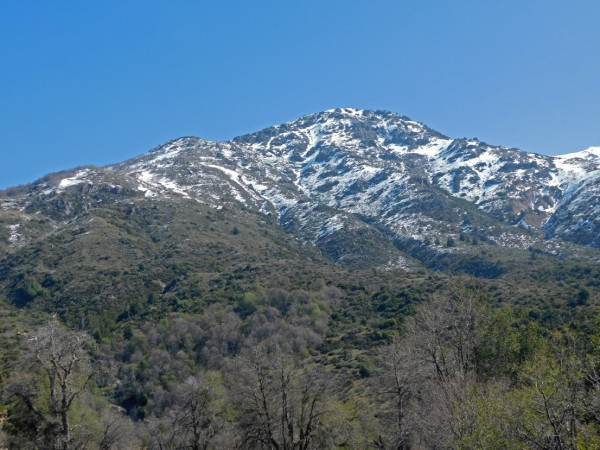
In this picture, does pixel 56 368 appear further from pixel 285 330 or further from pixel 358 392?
pixel 285 330

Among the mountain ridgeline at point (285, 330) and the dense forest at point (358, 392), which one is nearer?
the dense forest at point (358, 392)

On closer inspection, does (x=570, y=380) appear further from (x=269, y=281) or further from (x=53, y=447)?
(x=269, y=281)

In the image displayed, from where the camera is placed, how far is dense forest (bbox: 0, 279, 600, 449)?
1843 centimetres

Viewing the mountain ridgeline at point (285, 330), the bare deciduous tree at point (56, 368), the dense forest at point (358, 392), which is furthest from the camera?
the mountain ridgeline at point (285, 330)

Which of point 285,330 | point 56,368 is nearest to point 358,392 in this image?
point 285,330

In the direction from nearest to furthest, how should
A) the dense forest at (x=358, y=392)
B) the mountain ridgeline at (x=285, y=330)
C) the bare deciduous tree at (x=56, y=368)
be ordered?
the dense forest at (x=358, y=392) → the bare deciduous tree at (x=56, y=368) → the mountain ridgeline at (x=285, y=330)

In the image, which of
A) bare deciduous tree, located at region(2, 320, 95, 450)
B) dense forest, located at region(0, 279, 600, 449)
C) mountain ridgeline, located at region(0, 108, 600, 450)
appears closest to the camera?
dense forest, located at region(0, 279, 600, 449)

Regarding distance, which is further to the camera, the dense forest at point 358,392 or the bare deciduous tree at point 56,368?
the bare deciduous tree at point 56,368

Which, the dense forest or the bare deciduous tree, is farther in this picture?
the bare deciduous tree

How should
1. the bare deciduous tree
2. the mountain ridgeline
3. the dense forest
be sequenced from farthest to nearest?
1. the mountain ridgeline
2. the bare deciduous tree
3. the dense forest

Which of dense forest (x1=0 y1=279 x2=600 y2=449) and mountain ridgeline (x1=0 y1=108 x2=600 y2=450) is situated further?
mountain ridgeline (x1=0 y1=108 x2=600 y2=450)

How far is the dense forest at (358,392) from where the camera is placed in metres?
18.4

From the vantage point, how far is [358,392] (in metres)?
60.8

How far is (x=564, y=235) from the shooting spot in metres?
186
